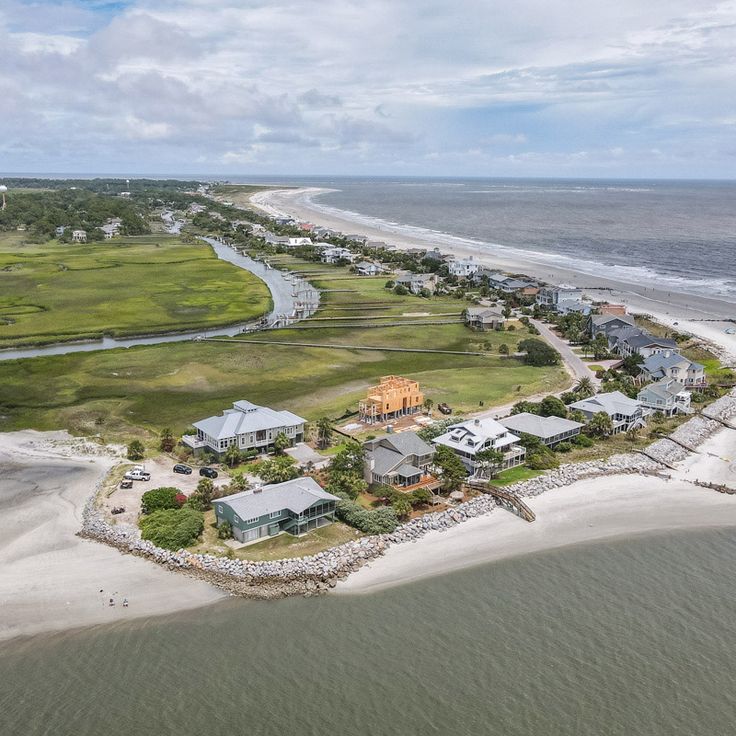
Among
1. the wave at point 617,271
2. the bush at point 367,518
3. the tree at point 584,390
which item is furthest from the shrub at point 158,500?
the wave at point 617,271

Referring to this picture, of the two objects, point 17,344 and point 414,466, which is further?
point 17,344

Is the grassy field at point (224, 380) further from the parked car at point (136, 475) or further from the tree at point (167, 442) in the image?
the parked car at point (136, 475)

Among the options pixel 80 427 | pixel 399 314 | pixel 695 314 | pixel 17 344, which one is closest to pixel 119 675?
pixel 80 427

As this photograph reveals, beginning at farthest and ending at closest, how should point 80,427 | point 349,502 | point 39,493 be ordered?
point 80,427 → point 39,493 → point 349,502

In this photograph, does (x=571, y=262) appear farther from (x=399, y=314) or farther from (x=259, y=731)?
(x=259, y=731)

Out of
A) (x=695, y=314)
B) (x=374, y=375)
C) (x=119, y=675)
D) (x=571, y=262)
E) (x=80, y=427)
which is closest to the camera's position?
(x=119, y=675)

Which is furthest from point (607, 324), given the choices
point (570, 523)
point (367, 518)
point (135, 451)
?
point (135, 451)
